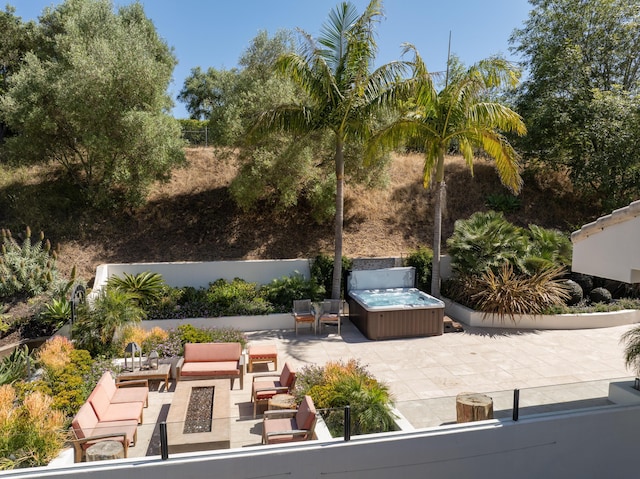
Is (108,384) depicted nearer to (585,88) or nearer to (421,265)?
(421,265)

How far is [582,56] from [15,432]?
21643 millimetres

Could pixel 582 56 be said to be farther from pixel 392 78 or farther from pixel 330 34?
pixel 330 34

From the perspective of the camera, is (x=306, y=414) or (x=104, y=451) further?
(x=306, y=414)

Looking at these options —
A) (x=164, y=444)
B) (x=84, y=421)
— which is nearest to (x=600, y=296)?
(x=164, y=444)

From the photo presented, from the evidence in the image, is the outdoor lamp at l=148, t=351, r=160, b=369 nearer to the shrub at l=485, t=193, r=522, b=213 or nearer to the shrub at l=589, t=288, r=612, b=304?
the shrub at l=589, t=288, r=612, b=304

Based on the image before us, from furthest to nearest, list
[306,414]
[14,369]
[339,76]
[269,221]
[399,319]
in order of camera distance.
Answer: [269,221]
[339,76]
[399,319]
[14,369]
[306,414]

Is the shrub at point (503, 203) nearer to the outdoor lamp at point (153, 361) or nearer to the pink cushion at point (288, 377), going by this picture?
the pink cushion at point (288, 377)

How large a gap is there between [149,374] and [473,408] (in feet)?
19.2

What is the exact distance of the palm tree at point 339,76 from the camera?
12062 mm

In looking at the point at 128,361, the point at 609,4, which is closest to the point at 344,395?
the point at 128,361

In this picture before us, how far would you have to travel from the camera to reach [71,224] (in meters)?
16.7

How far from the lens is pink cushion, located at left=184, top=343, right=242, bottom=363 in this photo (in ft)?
30.6

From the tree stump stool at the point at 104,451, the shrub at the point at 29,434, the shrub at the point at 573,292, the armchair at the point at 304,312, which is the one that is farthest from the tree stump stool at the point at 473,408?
the shrub at the point at 573,292

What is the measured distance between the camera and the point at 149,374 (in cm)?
860
